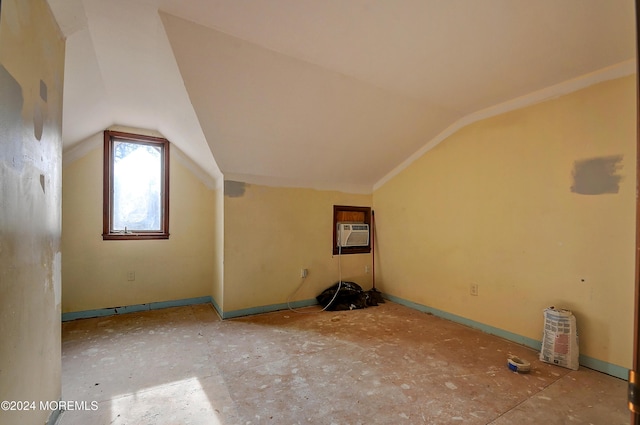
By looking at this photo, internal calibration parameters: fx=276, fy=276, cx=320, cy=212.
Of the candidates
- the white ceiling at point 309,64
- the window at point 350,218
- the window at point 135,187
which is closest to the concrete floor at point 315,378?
the window at point 135,187

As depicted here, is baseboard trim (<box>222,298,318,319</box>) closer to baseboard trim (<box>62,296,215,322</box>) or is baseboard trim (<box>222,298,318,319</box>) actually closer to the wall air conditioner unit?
baseboard trim (<box>62,296,215,322</box>)

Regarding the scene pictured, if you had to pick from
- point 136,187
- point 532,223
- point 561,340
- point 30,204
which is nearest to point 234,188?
point 136,187

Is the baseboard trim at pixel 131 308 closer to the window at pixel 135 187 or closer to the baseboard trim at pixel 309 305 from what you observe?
the baseboard trim at pixel 309 305

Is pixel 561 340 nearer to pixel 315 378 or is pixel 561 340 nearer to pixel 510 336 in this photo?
pixel 510 336

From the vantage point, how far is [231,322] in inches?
121

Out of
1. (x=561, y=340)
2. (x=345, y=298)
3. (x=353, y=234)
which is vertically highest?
(x=353, y=234)

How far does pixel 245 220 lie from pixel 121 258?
62.8 inches

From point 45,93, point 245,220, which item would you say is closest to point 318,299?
point 245,220

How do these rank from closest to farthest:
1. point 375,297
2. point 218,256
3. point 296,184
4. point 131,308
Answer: point 131,308 < point 218,256 < point 296,184 < point 375,297

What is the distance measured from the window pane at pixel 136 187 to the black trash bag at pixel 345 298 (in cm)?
239

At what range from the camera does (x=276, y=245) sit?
11.5 feet

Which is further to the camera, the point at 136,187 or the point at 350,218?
the point at 350,218

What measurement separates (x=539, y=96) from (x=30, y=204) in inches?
144

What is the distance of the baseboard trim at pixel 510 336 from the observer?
206 cm
